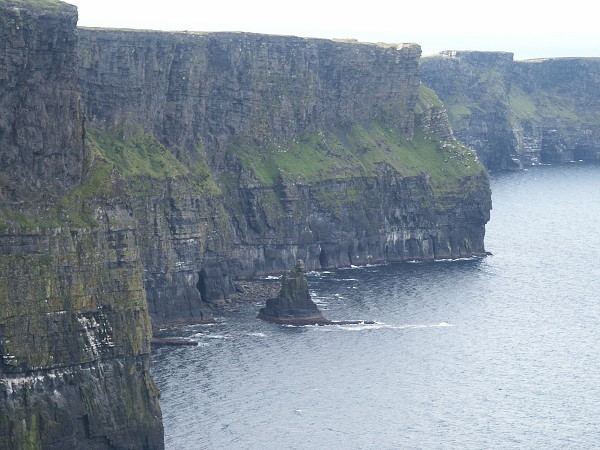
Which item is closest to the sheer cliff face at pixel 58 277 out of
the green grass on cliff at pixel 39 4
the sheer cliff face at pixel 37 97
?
the sheer cliff face at pixel 37 97

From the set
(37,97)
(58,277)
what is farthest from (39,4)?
(58,277)

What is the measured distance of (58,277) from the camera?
162250mm

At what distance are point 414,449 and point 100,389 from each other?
32.9 metres

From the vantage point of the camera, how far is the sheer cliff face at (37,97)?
531 feet

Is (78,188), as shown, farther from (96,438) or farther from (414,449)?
(414,449)

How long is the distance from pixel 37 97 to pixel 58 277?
54.3 feet

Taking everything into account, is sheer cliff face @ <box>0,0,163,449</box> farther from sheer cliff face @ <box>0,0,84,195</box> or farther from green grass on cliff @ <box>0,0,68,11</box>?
green grass on cliff @ <box>0,0,68,11</box>

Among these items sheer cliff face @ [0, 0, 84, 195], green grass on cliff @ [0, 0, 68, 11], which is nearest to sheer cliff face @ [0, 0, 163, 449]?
sheer cliff face @ [0, 0, 84, 195]

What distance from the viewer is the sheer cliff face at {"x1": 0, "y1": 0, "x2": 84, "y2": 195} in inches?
6378

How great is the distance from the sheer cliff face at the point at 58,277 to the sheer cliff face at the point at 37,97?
9 centimetres

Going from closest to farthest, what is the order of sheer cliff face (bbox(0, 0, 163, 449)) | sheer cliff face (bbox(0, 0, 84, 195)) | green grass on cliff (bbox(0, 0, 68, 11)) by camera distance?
sheer cliff face (bbox(0, 0, 163, 449))
sheer cliff face (bbox(0, 0, 84, 195))
green grass on cliff (bbox(0, 0, 68, 11))

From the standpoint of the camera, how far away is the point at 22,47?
162000 mm

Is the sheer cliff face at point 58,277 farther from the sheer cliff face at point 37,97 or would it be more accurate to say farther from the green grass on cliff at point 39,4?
the green grass on cliff at point 39,4

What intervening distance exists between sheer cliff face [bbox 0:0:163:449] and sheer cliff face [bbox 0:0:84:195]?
91 millimetres
